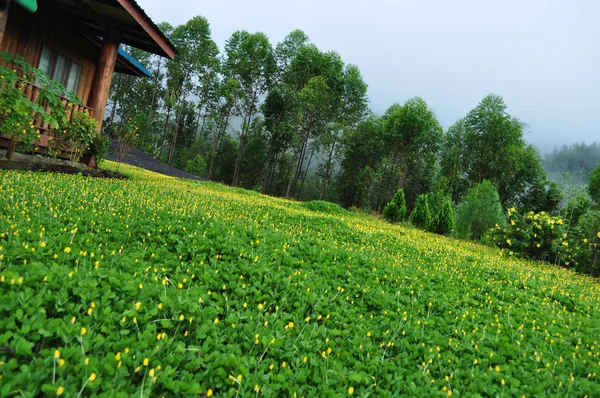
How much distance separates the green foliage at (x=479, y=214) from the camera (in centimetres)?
1931

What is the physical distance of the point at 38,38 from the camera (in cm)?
1043

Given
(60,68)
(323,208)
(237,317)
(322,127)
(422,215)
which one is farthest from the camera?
(322,127)

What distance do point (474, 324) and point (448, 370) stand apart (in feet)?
4.74

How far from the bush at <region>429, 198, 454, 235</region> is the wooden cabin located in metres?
15.3

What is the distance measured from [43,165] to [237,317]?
8.76 meters

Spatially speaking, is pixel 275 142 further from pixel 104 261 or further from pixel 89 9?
pixel 104 261

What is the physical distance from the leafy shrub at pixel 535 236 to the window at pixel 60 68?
57.1ft

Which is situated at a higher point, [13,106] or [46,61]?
[46,61]

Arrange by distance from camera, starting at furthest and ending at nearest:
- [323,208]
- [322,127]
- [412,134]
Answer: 1. [412,134]
2. [322,127]
3. [323,208]

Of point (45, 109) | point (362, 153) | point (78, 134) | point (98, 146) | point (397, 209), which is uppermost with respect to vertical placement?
point (362, 153)

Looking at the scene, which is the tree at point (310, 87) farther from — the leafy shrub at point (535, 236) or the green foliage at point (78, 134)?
the green foliage at point (78, 134)

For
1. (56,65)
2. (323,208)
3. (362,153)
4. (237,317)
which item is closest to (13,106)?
(56,65)

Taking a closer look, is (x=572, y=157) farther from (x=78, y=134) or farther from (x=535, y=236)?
(x=78, y=134)

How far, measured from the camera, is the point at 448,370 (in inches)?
130
